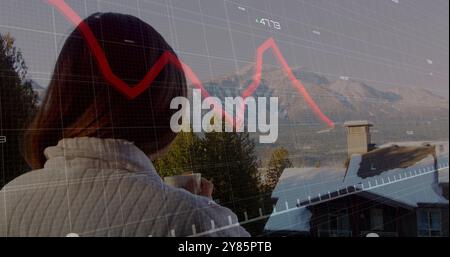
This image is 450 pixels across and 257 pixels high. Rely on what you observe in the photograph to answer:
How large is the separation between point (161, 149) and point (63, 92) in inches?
18.3

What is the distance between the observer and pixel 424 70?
12.9 feet

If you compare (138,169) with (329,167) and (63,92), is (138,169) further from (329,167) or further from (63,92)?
(329,167)

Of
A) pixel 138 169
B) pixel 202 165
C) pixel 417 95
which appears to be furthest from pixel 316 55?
pixel 138 169

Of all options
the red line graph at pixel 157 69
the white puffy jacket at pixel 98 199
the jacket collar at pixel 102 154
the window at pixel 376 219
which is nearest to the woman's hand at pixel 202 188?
Result: the white puffy jacket at pixel 98 199

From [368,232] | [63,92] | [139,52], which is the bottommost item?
[368,232]

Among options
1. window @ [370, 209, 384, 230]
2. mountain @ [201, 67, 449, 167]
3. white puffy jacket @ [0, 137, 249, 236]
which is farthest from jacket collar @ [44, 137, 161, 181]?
window @ [370, 209, 384, 230]

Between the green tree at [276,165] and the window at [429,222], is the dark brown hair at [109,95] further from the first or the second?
the window at [429,222]

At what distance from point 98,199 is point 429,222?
173 cm

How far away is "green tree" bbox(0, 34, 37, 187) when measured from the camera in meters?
2.30

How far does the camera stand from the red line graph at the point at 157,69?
251 cm

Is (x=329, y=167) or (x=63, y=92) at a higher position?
(x=63, y=92)

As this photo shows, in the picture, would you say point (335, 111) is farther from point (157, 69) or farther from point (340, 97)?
point (157, 69)

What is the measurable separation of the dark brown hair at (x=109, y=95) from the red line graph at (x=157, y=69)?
2cm

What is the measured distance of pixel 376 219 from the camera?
3.28 meters
